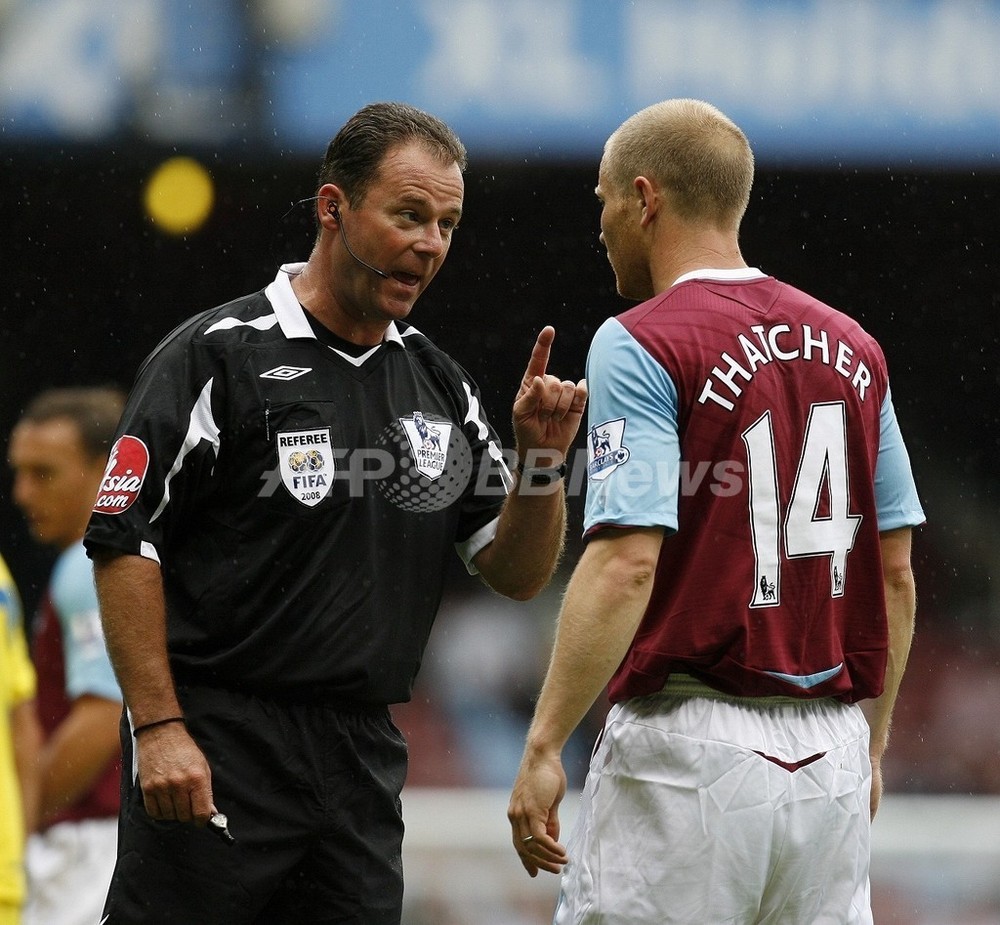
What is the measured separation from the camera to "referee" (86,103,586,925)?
2.52 meters

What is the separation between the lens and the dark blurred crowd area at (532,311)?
7.14 meters

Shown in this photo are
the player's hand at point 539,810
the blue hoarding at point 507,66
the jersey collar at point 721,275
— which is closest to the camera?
the player's hand at point 539,810

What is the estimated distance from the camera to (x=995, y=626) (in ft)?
27.1

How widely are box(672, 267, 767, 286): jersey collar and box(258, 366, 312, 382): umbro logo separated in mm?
680

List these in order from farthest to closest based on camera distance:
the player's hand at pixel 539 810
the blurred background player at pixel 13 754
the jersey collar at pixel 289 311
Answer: the blurred background player at pixel 13 754 < the jersey collar at pixel 289 311 < the player's hand at pixel 539 810

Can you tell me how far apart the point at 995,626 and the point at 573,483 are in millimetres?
Answer: 2539

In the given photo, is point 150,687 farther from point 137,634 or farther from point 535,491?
point 535,491

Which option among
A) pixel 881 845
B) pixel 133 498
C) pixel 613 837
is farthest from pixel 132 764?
pixel 881 845

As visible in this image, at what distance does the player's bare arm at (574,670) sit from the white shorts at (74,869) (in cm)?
233

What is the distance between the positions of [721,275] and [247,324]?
2.78 feet

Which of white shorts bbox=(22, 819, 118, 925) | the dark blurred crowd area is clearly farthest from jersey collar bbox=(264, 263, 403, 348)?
the dark blurred crowd area

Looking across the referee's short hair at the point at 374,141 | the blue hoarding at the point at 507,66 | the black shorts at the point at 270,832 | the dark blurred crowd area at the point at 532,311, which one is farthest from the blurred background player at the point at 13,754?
the dark blurred crowd area at the point at 532,311

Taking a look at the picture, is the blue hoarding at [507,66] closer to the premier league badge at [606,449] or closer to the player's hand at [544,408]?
the player's hand at [544,408]

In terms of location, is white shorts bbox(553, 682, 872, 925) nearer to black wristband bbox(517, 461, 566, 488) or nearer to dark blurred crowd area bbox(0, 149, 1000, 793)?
black wristband bbox(517, 461, 566, 488)
